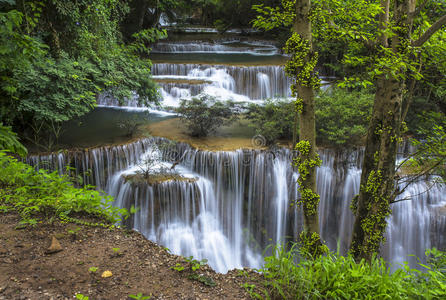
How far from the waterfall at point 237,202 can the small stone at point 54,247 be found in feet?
14.7

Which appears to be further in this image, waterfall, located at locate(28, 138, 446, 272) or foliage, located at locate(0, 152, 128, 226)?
waterfall, located at locate(28, 138, 446, 272)

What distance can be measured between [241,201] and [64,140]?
5.30 metres

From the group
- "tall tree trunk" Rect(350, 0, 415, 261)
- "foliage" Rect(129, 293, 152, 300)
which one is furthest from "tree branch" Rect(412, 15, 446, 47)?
"foliage" Rect(129, 293, 152, 300)

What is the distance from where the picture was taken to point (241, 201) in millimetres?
8789

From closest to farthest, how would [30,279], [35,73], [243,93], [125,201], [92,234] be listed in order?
1. [30,279]
2. [92,234]
3. [35,73]
4. [125,201]
5. [243,93]

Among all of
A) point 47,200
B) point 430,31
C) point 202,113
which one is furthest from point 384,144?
→ point 202,113

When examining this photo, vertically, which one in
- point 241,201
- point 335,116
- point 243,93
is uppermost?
point 243,93

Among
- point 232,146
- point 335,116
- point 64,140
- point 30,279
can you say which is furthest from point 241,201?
point 30,279

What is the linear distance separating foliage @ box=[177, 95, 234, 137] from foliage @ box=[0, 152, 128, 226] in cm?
543

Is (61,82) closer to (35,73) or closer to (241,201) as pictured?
(35,73)

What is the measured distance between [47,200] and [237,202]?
18.3 feet

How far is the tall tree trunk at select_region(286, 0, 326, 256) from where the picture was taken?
3502mm

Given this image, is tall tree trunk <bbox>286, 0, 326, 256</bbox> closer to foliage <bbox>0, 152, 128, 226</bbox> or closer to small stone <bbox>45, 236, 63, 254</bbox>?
foliage <bbox>0, 152, 128, 226</bbox>

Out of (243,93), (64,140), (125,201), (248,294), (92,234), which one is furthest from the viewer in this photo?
(243,93)
